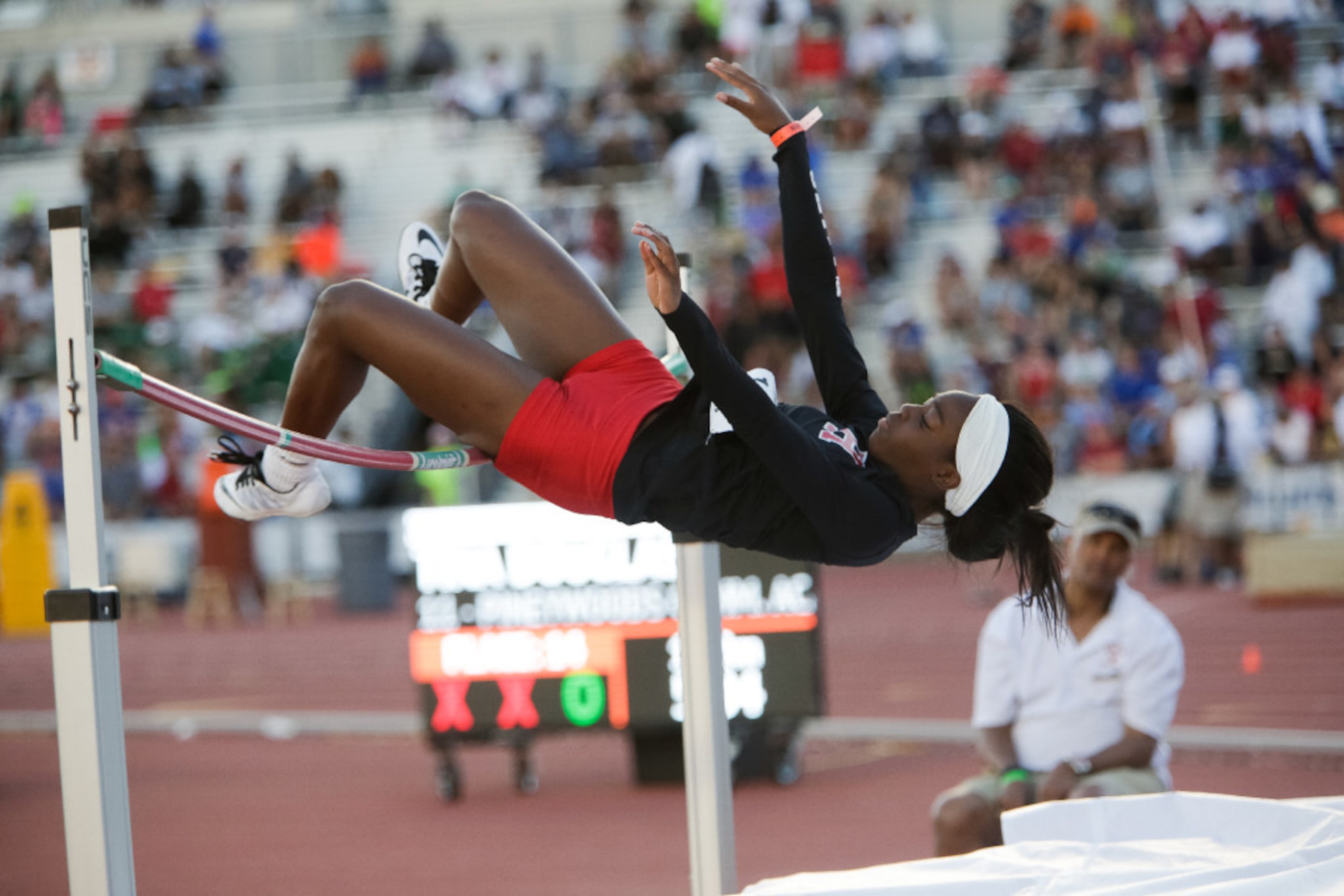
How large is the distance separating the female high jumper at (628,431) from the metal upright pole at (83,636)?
1.32 feet

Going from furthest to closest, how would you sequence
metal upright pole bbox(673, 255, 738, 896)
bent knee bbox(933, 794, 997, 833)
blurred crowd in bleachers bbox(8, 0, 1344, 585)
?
1. blurred crowd in bleachers bbox(8, 0, 1344, 585)
2. bent knee bbox(933, 794, 997, 833)
3. metal upright pole bbox(673, 255, 738, 896)

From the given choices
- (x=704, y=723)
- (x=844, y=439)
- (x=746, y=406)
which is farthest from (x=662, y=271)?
(x=704, y=723)

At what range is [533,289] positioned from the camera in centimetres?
300

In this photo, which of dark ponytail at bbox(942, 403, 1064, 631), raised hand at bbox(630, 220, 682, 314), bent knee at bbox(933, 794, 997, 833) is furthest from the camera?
bent knee at bbox(933, 794, 997, 833)

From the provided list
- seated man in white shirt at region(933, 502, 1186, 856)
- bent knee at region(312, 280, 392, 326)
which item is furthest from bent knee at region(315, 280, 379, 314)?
seated man in white shirt at region(933, 502, 1186, 856)

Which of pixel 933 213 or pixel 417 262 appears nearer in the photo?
pixel 417 262

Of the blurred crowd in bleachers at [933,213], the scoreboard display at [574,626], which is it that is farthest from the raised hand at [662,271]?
the blurred crowd in bleachers at [933,213]

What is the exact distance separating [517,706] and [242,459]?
7.90ft

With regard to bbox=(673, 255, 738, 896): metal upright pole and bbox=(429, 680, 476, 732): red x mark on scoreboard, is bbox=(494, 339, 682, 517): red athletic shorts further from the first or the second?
bbox=(429, 680, 476, 732): red x mark on scoreboard

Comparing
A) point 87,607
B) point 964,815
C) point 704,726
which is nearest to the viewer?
point 87,607

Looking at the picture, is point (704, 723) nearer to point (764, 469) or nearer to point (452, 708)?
point (764, 469)

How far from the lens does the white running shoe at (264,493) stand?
2.98 metres

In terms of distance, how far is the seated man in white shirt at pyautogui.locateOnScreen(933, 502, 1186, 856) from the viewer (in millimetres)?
3678

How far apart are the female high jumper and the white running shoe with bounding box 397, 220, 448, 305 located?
0.86ft
